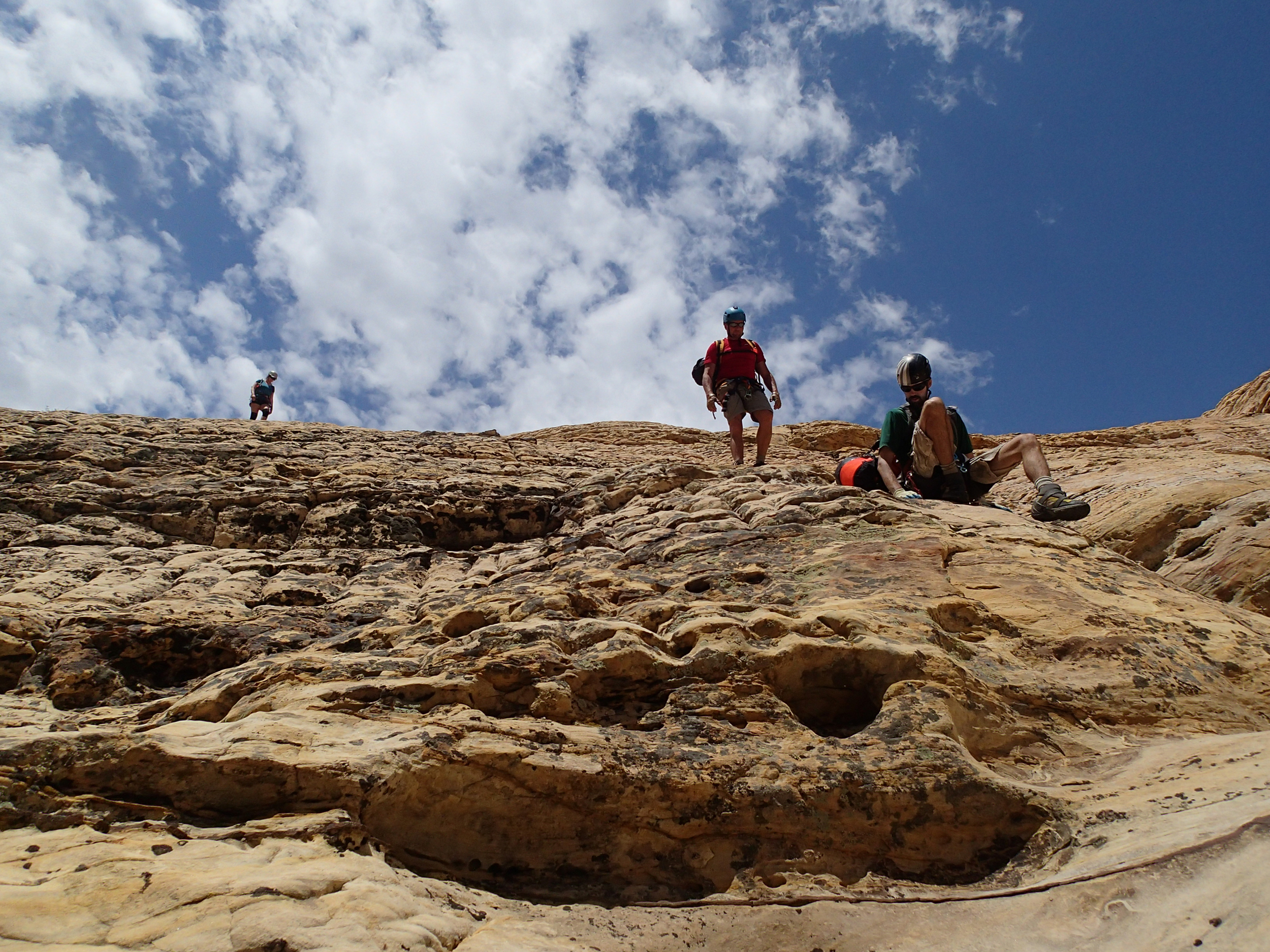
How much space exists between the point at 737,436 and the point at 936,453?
9.14ft

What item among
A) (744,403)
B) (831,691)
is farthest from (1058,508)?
(744,403)

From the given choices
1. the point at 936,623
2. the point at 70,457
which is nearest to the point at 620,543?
the point at 936,623

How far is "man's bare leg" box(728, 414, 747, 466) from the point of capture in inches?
349

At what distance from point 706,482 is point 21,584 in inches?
208

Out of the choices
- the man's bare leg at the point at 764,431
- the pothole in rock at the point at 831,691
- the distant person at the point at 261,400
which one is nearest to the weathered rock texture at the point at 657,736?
the pothole in rock at the point at 831,691

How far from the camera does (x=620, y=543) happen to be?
19.5 feet

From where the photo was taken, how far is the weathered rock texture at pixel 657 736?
2586mm

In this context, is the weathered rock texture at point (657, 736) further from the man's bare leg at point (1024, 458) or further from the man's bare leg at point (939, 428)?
the man's bare leg at point (939, 428)

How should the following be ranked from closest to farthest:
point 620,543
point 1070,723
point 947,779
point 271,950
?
point 271,950 < point 947,779 < point 1070,723 < point 620,543

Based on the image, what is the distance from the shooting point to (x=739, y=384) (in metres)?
8.98

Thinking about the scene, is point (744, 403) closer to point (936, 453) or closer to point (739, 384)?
point (739, 384)

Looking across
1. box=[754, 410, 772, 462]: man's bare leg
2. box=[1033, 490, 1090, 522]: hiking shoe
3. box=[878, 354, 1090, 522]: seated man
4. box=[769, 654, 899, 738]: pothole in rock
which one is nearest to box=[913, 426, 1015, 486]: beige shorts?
box=[878, 354, 1090, 522]: seated man

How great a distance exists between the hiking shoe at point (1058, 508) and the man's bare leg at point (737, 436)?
11.2 ft

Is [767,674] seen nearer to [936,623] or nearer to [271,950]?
[936,623]
